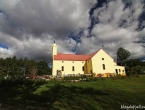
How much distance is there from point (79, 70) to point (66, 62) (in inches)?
183

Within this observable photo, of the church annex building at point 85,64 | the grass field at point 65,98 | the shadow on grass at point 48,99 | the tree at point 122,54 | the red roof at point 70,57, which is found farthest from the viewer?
the tree at point 122,54

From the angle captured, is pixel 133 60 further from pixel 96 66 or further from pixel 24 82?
pixel 24 82

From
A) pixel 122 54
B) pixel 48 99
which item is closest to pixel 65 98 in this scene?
pixel 48 99

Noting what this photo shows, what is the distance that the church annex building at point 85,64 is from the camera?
29259 millimetres

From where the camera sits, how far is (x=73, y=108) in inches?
249

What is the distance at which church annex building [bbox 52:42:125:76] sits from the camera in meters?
29.3

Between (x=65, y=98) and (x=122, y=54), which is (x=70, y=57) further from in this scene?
(x=122, y=54)

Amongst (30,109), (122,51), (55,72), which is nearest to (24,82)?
(30,109)

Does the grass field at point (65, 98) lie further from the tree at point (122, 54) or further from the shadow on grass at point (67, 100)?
the tree at point (122, 54)

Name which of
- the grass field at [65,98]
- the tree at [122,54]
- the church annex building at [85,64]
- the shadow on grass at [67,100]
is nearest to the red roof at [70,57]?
the church annex building at [85,64]

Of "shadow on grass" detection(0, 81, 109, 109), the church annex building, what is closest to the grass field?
"shadow on grass" detection(0, 81, 109, 109)

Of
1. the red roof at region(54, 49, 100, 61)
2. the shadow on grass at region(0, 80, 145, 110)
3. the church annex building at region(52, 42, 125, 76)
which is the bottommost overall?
the shadow on grass at region(0, 80, 145, 110)

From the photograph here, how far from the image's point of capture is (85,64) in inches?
1282

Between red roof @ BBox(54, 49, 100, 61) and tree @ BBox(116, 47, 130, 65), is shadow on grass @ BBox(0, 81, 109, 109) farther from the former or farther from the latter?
tree @ BBox(116, 47, 130, 65)
